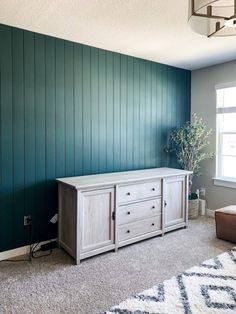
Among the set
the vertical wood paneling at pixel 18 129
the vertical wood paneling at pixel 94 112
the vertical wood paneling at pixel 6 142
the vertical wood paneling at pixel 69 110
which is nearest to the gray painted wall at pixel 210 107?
the vertical wood paneling at pixel 94 112

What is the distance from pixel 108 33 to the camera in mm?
2795

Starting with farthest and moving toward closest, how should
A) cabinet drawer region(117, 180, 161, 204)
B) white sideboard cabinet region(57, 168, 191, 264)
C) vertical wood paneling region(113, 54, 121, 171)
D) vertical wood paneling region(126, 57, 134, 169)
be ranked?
vertical wood paneling region(126, 57, 134, 169) < vertical wood paneling region(113, 54, 121, 171) < cabinet drawer region(117, 180, 161, 204) < white sideboard cabinet region(57, 168, 191, 264)

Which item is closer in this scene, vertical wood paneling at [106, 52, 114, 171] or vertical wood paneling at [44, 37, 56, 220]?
vertical wood paneling at [44, 37, 56, 220]

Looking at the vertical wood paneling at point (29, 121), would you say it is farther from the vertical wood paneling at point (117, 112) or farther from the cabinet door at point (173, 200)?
the cabinet door at point (173, 200)

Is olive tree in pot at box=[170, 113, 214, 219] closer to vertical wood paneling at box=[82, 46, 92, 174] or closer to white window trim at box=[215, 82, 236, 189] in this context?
white window trim at box=[215, 82, 236, 189]

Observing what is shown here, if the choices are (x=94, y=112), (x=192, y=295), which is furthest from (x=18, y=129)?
(x=192, y=295)

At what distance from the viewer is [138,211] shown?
9.93 feet

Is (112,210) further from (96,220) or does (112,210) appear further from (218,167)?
(218,167)

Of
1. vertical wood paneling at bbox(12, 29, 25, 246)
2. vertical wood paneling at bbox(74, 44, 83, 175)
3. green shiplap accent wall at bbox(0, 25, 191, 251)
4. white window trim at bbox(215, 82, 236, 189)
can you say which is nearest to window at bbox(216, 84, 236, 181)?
white window trim at bbox(215, 82, 236, 189)

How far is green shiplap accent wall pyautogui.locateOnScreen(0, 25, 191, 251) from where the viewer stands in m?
2.67

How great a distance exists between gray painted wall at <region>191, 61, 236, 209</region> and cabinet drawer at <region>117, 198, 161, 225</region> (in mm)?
1329

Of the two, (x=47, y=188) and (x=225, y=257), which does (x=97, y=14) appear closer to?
(x=47, y=188)

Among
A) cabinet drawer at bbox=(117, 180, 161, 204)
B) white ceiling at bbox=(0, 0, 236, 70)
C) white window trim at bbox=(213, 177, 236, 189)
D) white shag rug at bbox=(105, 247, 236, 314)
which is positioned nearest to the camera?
white shag rug at bbox=(105, 247, 236, 314)

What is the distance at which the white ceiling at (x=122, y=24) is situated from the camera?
7.23 ft
